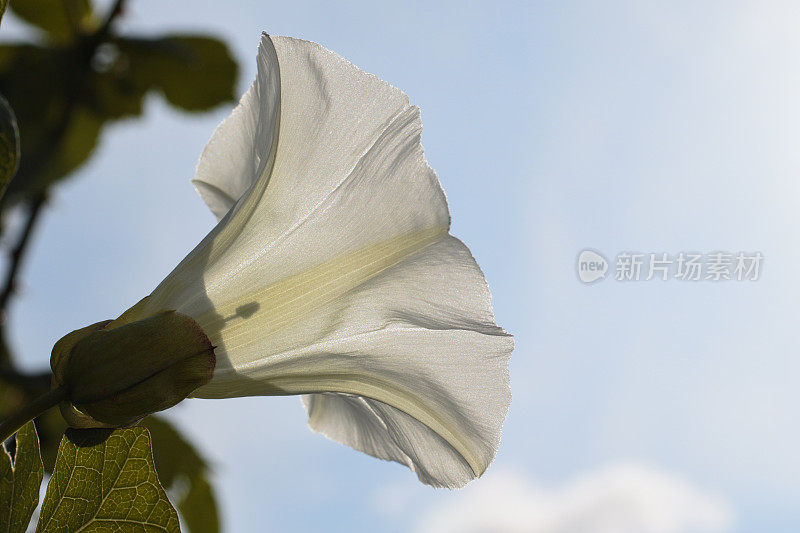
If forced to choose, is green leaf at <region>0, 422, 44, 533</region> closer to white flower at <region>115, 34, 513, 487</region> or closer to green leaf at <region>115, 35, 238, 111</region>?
white flower at <region>115, 34, 513, 487</region>

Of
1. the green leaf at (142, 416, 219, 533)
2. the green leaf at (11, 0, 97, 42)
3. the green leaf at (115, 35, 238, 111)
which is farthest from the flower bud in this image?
the green leaf at (11, 0, 97, 42)

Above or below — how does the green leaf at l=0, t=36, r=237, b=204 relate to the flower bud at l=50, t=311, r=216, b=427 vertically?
below

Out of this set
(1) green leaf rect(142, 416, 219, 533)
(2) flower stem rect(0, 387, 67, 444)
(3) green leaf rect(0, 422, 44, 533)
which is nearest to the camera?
(2) flower stem rect(0, 387, 67, 444)

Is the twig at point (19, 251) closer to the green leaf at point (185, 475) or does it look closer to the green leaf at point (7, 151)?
the green leaf at point (185, 475)

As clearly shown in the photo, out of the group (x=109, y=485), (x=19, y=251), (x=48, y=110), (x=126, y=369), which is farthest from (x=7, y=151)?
(x=48, y=110)

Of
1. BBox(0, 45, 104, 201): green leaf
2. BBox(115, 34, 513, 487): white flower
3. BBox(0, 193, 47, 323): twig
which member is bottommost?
BBox(0, 193, 47, 323): twig

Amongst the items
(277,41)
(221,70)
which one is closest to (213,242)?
(277,41)

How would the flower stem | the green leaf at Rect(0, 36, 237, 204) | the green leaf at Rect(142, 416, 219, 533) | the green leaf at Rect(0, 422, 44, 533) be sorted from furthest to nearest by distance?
1. the green leaf at Rect(0, 36, 237, 204)
2. the green leaf at Rect(142, 416, 219, 533)
3. the green leaf at Rect(0, 422, 44, 533)
4. the flower stem
